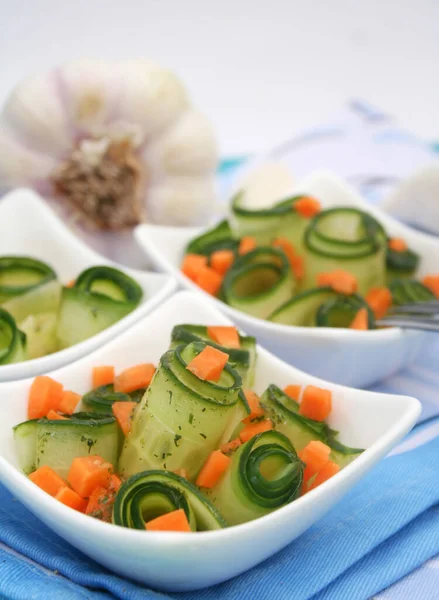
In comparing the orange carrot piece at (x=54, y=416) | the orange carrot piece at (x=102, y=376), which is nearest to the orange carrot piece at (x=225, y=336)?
the orange carrot piece at (x=102, y=376)

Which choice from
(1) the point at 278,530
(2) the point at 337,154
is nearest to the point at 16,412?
(1) the point at 278,530

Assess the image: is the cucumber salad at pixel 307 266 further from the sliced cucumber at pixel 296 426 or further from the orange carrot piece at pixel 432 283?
the sliced cucumber at pixel 296 426

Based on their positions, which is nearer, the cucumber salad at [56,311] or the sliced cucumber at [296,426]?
the sliced cucumber at [296,426]

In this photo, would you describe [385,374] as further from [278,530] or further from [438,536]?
[278,530]

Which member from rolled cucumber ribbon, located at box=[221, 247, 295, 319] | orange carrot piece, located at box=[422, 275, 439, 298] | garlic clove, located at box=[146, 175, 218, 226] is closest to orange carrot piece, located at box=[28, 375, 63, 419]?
rolled cucumber ribbon, located at box=[221, 247, 295, 319]

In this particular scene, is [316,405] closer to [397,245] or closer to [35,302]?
[35,302]

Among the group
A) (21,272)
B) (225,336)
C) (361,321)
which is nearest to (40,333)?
(21,272)

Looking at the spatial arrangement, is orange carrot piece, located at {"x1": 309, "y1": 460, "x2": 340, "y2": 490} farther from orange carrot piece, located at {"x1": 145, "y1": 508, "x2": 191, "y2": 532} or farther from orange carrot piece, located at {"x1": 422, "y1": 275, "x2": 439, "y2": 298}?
orange carrot piece, located at {"x1": 422, "y1": 275, "x2": 439, "y2": 298}
